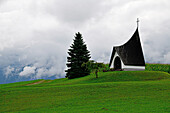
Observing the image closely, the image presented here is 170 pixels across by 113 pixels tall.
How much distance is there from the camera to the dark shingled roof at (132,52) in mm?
33250

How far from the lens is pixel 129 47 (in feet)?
112

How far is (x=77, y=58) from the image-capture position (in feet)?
123

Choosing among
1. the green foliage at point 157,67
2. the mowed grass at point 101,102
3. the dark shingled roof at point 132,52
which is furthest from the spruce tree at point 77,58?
the mowed grass at point 101,102

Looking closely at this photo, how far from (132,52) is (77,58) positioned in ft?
39.2

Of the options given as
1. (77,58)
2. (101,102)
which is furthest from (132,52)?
(101,102)

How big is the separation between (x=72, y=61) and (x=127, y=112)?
2876cm

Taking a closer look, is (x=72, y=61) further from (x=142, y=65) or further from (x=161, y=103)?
(x=161, y=103)

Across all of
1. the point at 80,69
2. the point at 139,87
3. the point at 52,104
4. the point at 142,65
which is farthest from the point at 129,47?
the point at 52,104

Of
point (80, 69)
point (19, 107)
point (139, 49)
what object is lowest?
point (19, 107)

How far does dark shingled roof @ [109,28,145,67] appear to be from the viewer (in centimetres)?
3325

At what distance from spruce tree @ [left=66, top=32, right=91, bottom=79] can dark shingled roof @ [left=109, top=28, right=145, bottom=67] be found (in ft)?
25.3

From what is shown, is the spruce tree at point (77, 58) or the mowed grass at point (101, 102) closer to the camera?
the mowed grass at point (101, 102)

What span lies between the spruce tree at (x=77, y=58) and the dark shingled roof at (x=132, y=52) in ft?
25.3

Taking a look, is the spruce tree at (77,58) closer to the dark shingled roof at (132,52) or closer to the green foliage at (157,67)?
the dark shingled roof at (132,52)
